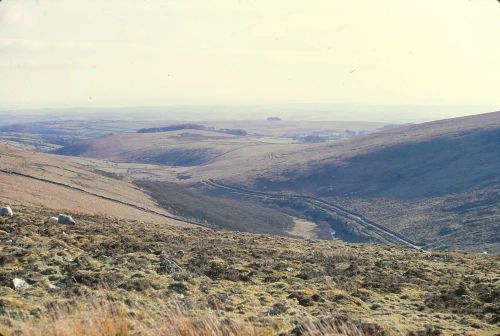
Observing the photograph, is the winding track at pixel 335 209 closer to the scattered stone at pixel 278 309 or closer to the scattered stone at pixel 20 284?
the scattered stone at pixel 278 309

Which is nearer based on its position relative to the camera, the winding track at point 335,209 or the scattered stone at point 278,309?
the scattered stone at point 278,309

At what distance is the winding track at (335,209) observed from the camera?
249 feet

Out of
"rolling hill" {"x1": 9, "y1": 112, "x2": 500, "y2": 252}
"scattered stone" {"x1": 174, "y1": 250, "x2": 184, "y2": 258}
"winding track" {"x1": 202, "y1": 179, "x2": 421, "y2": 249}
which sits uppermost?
"scattered stone" {"x1": 174, "y1": 250, "x2": 184, "y2": 258}

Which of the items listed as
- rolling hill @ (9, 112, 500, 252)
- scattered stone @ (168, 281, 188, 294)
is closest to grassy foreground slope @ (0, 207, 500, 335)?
scattered stone @ (168, 281, 188, 294)

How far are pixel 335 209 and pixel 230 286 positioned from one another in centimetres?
8860

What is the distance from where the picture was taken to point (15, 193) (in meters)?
40.1

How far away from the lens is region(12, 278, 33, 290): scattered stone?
11.7 m

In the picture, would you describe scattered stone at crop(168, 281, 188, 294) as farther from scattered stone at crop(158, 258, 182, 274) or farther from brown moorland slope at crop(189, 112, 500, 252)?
brown moorland slope at crop(189, 112, 500, 252)

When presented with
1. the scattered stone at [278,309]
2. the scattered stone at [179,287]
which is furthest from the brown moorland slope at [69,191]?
the scattered stone at [278,309]

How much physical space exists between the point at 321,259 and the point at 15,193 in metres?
28.4

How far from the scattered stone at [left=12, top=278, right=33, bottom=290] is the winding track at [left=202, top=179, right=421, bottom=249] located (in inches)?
2262

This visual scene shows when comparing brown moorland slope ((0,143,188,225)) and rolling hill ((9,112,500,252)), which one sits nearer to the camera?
brown moorland slope ((0,143,188,225))

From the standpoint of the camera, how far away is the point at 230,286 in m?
14.5

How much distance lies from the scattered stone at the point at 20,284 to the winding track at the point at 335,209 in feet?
189
